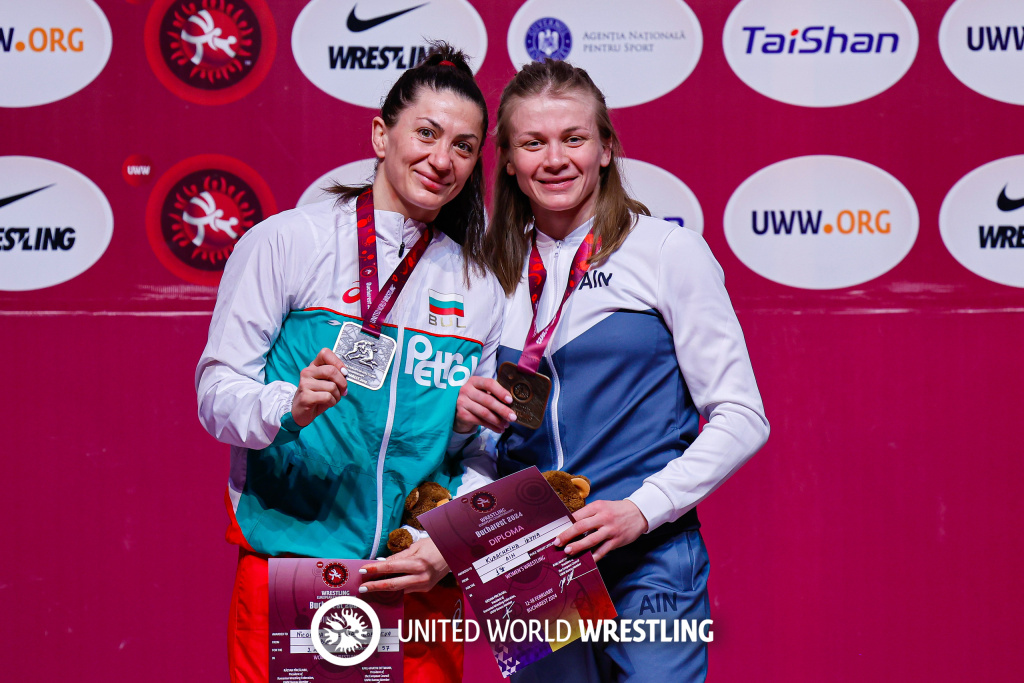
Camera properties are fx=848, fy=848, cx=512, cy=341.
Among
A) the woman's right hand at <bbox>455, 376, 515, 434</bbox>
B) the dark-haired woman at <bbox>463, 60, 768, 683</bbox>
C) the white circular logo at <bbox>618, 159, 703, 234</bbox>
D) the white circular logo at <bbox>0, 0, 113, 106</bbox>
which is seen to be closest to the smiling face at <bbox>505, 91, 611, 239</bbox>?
the dark-haired woman at <bbox>463, 60, 768, 683</bbox>

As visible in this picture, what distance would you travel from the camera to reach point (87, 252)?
2.80m

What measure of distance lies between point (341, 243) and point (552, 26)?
55.7 inches

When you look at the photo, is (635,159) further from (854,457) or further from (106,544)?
(106,544)

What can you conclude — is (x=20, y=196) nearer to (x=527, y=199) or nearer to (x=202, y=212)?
(x=202, y=212)

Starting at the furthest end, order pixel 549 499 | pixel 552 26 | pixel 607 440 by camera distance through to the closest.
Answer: pixel 552 26, pixel 607 440, pixel 549 499

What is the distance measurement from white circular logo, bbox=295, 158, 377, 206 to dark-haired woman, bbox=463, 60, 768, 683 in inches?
41.4

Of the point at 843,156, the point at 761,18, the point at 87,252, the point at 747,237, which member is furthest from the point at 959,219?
the point at 87,252

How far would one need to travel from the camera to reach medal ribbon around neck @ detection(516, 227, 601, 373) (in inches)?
68.8

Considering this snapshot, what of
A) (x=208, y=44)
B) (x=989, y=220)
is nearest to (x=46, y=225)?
(x=208, y=44)

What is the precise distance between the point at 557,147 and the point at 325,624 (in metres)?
1.08

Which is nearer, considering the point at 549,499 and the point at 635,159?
the point at 549,499

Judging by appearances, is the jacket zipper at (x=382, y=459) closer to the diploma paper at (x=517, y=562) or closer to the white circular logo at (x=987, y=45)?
the diploma paper at (x=517, y=562)

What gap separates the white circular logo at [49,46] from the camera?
279 cm

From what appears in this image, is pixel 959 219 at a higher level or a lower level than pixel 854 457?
higher
